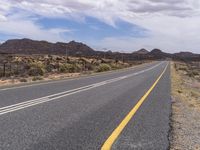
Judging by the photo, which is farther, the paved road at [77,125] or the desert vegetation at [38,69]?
the desert vegetation at [38,69]

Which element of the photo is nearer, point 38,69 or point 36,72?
point 36,72

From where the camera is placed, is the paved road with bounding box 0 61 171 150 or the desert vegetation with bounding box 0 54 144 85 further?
the desert vegetation with bounding box 0 54 144 85

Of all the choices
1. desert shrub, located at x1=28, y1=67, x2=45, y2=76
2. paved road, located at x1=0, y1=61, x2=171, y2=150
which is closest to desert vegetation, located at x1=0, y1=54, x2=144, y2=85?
desert shrub, located at x1=28, y1=67, x2=45, y2=76

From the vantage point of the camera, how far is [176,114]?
11406 mm

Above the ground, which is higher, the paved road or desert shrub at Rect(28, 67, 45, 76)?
the paved road

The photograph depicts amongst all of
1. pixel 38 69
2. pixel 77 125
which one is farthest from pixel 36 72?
pixel 77 125

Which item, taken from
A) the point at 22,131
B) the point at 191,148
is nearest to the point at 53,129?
the point at 22,131

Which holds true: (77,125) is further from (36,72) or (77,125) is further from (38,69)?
(38,69)

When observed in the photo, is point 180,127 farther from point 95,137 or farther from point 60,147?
point 60,147

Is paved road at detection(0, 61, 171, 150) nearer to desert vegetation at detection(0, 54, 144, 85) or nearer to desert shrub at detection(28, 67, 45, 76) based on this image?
desert vegetation at detection(0, 54, 144, 85)

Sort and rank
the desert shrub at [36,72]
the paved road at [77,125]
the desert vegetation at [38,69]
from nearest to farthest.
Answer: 1. the paved road at [77,125]
2. the desert vegetation at [38,69]
3. the desert shrub at [36,72]

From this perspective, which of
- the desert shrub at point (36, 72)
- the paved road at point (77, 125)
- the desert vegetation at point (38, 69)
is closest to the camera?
the paved road at point (77, 125)

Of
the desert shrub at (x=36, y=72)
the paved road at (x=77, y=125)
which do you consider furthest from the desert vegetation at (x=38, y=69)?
the paved road at (x=77, y=125)

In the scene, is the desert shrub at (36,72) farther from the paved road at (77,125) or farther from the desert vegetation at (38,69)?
the paved road at (77,125)
